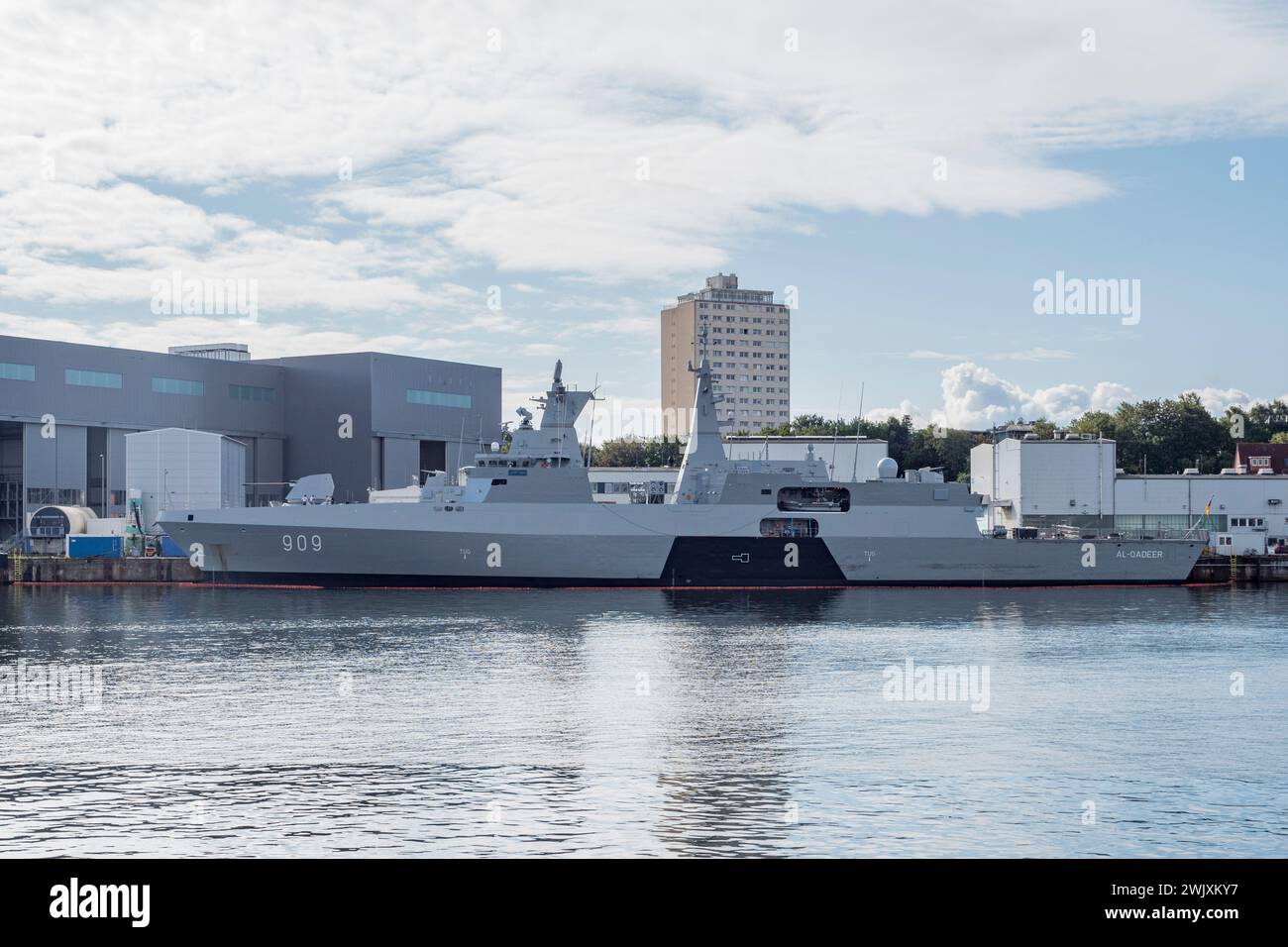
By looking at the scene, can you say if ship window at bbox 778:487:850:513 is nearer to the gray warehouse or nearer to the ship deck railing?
the ship deck railing

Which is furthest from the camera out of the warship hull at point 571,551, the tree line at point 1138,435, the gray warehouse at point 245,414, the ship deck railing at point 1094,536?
the tree line at point 1138,435

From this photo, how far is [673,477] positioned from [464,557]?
2587cm

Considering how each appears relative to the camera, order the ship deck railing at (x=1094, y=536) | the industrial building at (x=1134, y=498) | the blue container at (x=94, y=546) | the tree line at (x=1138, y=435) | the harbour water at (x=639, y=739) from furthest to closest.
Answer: the tree line at (x=1138, y=435)
the industrial building at (x=1134, y=498)
the blue container at (x=94, y=546)
the ship deck railing at (x=1094, y=536)
the harbour water at (x=639, y=739)

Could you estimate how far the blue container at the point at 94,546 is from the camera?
189 feet

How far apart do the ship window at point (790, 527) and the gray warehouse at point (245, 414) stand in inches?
957

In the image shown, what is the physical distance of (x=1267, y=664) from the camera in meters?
28.5

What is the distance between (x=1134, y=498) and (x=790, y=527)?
26238 mm

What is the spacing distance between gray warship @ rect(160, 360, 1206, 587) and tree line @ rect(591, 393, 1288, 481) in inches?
1629

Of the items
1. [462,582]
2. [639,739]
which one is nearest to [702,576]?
[462,582]

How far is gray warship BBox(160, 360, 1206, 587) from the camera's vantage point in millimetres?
47719

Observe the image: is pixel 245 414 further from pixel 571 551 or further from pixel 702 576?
pixel 702 576

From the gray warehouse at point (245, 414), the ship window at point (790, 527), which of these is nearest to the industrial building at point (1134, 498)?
the ship window at point (790, 527)

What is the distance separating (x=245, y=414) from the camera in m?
71.9

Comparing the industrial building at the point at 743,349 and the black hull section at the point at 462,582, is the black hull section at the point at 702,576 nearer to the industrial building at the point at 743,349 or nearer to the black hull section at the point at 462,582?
the black hull section at the point at 462,582
